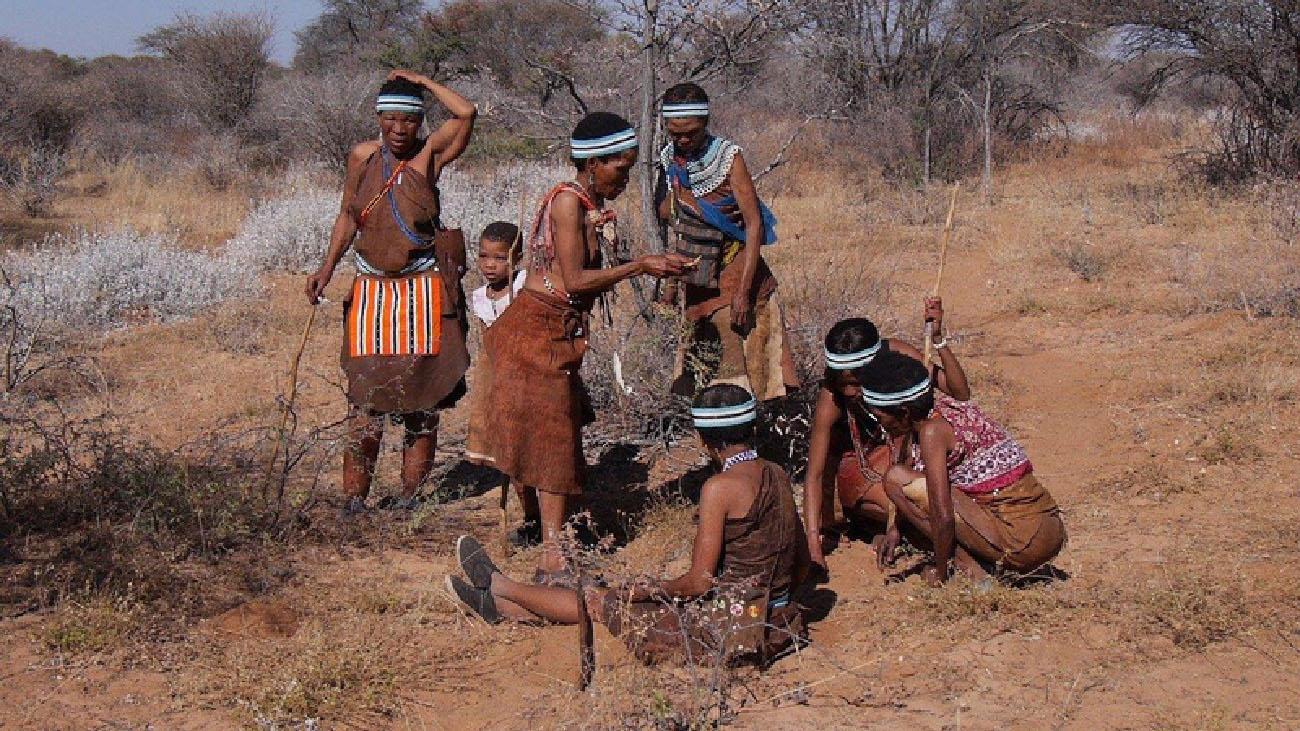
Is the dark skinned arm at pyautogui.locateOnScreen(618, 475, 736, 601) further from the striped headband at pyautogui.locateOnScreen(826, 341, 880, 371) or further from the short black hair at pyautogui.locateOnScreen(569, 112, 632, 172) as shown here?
the short black hair at pyautogui.locateOnScreen(569, 112, 632, 172)

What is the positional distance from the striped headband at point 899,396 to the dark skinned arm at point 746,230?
0.77m

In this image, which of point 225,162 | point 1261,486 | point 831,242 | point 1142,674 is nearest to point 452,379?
point 1142,674

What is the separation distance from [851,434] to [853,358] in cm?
39

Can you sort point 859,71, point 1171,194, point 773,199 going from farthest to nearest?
point 859,71
point 773,199
point 1171,194

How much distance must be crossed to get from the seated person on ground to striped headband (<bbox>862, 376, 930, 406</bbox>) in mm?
253

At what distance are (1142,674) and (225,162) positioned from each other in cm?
1458

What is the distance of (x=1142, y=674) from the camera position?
3650mm

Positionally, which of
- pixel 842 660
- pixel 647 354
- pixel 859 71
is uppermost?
pixel 859 71

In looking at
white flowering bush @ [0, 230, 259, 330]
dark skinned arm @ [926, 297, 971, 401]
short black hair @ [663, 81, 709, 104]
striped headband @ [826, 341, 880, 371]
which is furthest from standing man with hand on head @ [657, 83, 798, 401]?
white flowering bush @ [0, 230, 259, 330]

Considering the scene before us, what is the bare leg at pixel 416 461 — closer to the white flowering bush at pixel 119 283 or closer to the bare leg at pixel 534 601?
the bare leg at pixel 534 601

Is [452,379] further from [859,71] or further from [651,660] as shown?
[859,71]

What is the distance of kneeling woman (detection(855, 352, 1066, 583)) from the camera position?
4.15 meters

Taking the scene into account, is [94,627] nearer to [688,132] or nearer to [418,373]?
[418,373]

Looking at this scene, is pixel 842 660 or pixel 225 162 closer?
pixel 842 660
